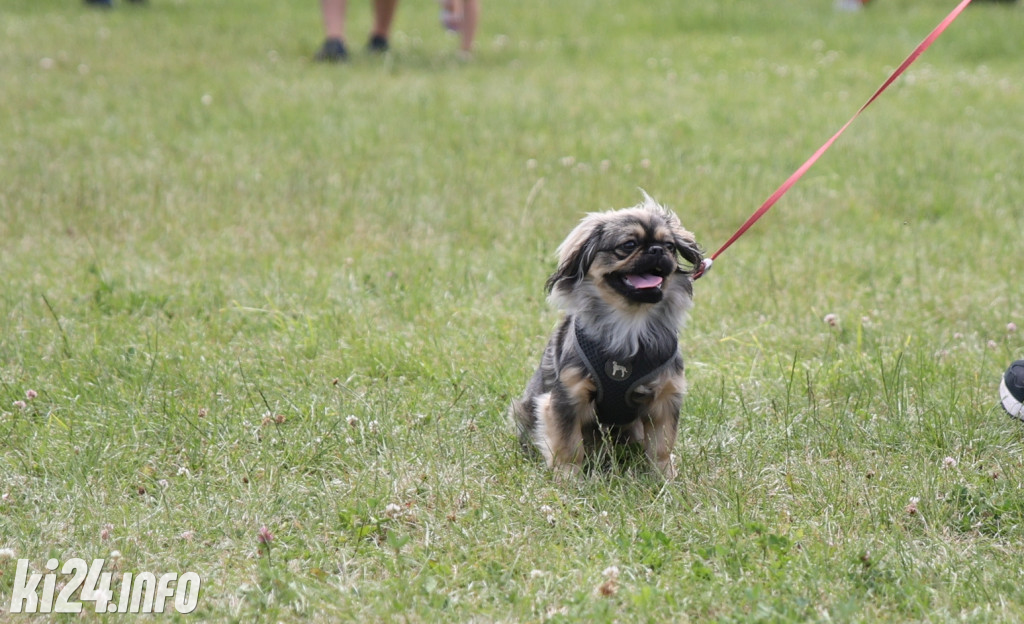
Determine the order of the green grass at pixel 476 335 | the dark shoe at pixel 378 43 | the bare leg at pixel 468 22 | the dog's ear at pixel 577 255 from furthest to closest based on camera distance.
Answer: the dark shoe at pixel 378 43 → the bare leg at pixel 468 22 → the dog's ear at pixel 577 255 → the green grass at pixel 476 335

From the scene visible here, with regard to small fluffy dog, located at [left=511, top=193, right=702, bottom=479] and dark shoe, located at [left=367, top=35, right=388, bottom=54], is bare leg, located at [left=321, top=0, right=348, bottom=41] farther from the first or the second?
small fluffy dog, located at [left=511, top=193, right=702, bottom=479]

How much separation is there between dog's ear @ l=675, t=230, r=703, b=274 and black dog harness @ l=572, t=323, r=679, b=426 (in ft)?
1.13

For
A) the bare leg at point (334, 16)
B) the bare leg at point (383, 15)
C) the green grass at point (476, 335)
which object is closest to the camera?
the green grass at point (476, 335)

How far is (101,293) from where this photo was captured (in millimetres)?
5816

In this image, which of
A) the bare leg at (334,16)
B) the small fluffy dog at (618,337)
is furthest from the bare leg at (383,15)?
the small fluffy dog at (618,337)

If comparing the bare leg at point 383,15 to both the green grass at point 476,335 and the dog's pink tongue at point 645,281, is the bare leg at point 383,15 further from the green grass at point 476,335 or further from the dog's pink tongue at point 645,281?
the dog's pink tongue at point 645,281

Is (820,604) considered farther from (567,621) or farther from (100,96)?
(100,96)

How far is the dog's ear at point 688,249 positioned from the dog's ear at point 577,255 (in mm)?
307

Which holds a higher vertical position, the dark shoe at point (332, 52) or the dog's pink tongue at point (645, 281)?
the dog's pink tongue at point (645, 281)

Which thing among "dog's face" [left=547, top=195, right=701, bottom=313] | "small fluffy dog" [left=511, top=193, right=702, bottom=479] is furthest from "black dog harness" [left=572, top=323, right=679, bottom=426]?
"dog's face" [left=547, top=195, right=701, bottom=313]

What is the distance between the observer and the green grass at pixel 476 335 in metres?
3.42

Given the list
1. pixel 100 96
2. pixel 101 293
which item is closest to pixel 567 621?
pixel 101 293

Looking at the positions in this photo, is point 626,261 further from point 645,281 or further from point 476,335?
point 476,335

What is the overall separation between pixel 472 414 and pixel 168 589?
5.00 feet
